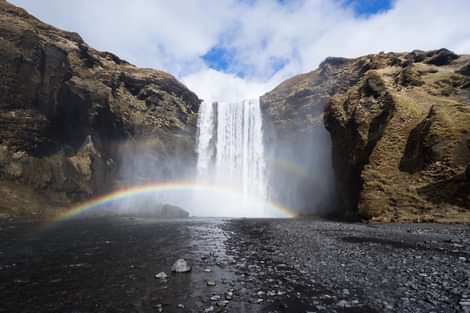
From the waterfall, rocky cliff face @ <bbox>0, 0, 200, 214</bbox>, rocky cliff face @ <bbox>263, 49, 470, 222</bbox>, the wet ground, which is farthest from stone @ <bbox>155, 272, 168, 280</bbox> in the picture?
the waterfall

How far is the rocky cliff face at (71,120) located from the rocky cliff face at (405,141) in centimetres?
3852

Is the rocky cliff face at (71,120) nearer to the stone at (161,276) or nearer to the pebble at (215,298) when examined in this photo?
the stone at (161,276)

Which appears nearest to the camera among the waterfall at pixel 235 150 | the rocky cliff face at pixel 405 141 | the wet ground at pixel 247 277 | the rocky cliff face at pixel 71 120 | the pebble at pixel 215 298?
the wet ground at pixel 247 277

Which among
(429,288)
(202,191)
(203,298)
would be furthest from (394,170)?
(202,191)

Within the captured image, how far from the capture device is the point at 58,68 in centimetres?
4628

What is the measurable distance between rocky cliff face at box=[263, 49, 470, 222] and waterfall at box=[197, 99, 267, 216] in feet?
84.6

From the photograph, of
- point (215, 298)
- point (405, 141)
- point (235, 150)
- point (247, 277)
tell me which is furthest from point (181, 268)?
point (235, 150)

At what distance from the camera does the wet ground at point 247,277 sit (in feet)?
21.7

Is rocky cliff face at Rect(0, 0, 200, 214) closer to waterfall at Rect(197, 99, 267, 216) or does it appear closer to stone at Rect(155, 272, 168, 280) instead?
waterfall at Rect(197, 99, 267, 216)

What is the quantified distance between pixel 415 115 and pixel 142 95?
55174 mm

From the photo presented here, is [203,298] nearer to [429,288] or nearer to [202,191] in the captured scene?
[429,288]

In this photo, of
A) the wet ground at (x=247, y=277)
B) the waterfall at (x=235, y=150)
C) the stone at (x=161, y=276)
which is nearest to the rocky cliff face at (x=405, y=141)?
the wet ground at (x=247, y=277)

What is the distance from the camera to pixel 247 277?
888 centimetres

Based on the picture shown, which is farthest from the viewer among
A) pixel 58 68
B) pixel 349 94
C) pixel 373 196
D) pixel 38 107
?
pixel 58 68
